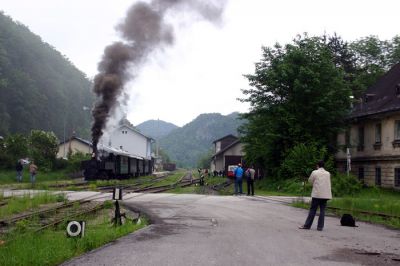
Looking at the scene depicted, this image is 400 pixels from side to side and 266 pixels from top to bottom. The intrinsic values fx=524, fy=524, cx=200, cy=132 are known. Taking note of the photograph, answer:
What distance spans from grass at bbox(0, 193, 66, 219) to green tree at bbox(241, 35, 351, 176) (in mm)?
20241

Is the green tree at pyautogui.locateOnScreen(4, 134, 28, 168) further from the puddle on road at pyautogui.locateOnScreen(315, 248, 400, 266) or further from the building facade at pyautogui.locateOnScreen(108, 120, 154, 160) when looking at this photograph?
the building facade at pyautogui.locateOnScreen(108, 120, 154, 160)

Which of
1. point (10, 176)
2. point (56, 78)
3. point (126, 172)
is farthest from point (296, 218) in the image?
point (56, 78)

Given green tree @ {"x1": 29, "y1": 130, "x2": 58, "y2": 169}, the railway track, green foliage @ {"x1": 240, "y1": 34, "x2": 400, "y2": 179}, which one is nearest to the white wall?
green tree @ {"x1": 29, "y1": 130, "x2": 58, "y2": 169}

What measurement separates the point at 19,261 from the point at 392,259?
5.96 m

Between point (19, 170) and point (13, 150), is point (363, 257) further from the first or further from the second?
point (13, 150)

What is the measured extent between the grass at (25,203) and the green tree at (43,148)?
2740 cm

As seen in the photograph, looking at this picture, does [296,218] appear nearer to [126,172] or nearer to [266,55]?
[266,55]

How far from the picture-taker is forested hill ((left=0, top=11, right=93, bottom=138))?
9525 centimetres

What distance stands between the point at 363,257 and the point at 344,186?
888 inches

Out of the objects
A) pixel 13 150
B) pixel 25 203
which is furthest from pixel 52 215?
pixel 13 150

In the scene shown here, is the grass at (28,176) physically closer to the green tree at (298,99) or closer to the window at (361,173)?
the green tree at (298,99)

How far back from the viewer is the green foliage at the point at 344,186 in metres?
30.2

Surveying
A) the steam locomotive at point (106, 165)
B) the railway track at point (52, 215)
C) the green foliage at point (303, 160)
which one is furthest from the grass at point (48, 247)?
the steam locomotive at point (106, 165)

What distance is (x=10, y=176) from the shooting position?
41.6 meters
